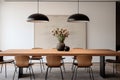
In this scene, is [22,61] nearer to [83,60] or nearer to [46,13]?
[83,60]

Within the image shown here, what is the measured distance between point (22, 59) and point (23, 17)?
3.88 meters

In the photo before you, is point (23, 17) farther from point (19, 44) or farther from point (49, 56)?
point (49, 56)

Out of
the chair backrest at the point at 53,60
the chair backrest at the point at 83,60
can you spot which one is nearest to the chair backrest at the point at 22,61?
the chair backrest at the point at 53,60

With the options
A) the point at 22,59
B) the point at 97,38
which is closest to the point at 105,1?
the point at 97,38

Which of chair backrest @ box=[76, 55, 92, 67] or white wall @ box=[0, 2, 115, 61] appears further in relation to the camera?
white wall @ box=[0, 2, 115, 61]

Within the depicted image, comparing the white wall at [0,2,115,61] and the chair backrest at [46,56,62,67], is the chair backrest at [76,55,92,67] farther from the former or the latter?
the white wall at [0,2,115,61]

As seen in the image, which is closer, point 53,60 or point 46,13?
point 53,60

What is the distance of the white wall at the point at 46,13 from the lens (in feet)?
28.5

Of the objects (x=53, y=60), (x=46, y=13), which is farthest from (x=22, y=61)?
(x=46, y=13)

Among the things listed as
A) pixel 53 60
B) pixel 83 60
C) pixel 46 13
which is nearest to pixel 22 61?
pixel 53 60

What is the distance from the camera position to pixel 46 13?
8680 mm

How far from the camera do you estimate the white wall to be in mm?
8680

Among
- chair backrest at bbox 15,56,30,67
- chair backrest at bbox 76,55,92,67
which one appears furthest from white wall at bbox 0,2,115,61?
chair backrest at bbox 76,55,92,67

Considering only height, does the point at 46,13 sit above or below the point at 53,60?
above
